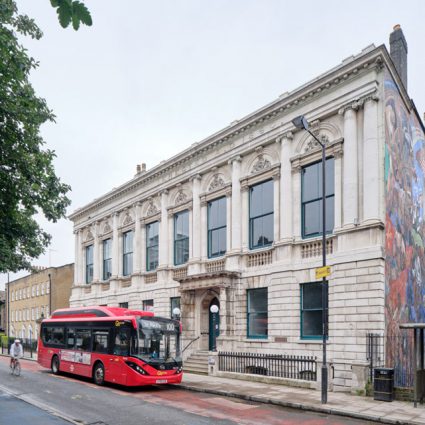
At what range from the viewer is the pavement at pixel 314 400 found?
45.3 ft

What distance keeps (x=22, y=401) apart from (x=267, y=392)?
26.9ft

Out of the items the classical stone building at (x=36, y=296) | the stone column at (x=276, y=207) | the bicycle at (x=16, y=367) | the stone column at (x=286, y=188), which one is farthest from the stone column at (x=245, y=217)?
the classical stone building at (x=36, y=296)

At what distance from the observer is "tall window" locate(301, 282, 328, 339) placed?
68.8 feet

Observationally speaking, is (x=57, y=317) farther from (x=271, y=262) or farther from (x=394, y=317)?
(x=394, y=317)

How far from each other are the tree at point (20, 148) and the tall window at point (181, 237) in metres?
15.2

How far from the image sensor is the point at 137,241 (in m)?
33.7

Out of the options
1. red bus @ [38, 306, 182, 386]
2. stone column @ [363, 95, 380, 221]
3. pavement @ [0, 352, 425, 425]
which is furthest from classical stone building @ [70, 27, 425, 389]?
red bus @ [38, 306, 182, 386]

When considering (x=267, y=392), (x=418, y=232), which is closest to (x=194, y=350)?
(x=267, y=392)

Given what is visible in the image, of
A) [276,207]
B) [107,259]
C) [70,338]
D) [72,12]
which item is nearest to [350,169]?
[276,207]

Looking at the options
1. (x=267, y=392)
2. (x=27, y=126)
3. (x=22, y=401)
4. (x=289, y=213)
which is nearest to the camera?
(x=27, y=126)

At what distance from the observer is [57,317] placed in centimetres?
2622

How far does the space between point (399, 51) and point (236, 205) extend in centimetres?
1094

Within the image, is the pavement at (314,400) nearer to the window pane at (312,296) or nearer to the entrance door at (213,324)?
the window pane at (312,296)

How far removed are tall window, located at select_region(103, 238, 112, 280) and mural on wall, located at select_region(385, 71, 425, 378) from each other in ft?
72.4
